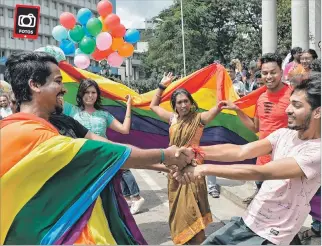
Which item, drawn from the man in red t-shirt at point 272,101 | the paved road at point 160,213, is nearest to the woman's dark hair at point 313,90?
the man in red t-shirt at point 272,101

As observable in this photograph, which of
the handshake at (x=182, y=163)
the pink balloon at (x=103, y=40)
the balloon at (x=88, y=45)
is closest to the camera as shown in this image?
the handshake at (x=182, y=163)

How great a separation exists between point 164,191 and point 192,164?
526cm

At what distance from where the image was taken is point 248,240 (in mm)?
2885

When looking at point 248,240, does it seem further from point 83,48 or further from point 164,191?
point 83,48

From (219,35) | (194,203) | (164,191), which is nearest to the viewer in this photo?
(194,203)

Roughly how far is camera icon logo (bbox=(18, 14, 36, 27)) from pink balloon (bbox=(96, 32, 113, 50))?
2.48 metres

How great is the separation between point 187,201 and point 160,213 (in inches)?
65.9

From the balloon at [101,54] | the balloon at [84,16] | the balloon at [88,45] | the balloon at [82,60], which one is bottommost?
the balloon at [82,60]

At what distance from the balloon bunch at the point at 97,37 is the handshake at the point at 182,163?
22.8 ft

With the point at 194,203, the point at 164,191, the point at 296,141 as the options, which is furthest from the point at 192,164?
the point at 164,191

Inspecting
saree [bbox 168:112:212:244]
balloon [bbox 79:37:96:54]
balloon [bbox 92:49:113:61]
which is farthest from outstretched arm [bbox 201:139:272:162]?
balloon [bbox 92:49:113:61]

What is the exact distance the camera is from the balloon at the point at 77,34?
408 inches

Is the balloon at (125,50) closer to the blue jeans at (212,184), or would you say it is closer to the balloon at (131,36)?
the balloon at (131,36)

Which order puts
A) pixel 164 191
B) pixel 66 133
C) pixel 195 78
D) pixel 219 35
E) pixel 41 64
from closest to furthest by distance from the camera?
pixel 41 64
pixel 66 133
pixel 195 78
pixel 164 191
pixel 219 35
